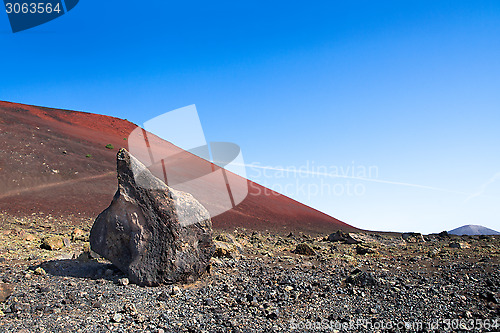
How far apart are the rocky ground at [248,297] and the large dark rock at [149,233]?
327 mm

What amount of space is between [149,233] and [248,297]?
2418mm

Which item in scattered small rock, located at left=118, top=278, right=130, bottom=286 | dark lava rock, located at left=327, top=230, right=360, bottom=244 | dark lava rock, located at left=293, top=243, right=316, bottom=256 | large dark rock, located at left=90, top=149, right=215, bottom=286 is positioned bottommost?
dark lava rock, located at left=327, top=230, right=360, bottom=244

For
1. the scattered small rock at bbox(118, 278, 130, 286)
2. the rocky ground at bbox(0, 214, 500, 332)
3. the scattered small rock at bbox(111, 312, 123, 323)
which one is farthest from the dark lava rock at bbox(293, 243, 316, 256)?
the scattered small rock at bbox(111, 312, 123, 323)

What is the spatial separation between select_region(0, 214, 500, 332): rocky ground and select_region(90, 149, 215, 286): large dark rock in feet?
1.07

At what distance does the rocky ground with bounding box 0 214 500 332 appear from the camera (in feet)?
18.5

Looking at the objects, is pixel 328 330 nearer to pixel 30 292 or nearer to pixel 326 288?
pixel 326 288

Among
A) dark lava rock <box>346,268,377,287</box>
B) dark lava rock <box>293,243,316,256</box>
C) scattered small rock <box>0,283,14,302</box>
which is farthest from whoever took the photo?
dark lava rock <box>293,243,316,256</box>

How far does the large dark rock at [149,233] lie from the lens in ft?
23.1

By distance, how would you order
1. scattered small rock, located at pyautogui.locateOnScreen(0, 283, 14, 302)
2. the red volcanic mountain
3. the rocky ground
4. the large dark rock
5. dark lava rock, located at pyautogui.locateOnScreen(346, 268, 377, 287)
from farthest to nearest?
the red volcanic mountain → dark lava rock, located at pyautogui.locateOnScreen(346, 268, 377, 287) → the large dark rock → scattered small rock, located at pyautogui.locateOnScreen(0, 283, 14, 302) → the rocky ground

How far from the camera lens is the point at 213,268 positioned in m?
8.39

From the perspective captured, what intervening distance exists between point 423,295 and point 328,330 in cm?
273

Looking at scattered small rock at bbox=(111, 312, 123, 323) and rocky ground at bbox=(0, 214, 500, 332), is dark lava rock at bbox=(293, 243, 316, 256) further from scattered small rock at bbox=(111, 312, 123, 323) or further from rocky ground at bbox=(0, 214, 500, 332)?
scattered small rock at bbox=(111, 312, 123, 323)

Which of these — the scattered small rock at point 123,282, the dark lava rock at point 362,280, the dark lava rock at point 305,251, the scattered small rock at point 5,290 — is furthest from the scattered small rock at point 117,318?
the dark lava rock at point 305,251

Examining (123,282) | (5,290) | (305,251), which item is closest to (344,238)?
(305,251)
